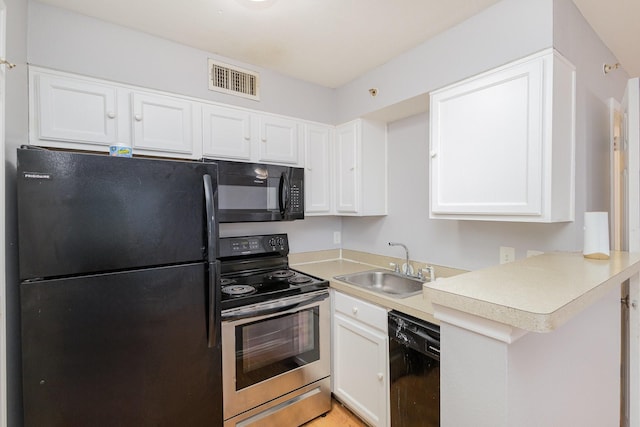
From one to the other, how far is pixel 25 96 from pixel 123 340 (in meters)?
1.26

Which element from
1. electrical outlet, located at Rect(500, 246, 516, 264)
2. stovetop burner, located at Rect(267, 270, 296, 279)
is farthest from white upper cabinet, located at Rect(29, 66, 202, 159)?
electrical outlet, located at Rect(500, 246, 516, 264)

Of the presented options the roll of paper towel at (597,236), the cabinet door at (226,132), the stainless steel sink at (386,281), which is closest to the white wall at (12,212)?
the cabinet door at (226,132)

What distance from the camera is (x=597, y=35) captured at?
1727 millimetres

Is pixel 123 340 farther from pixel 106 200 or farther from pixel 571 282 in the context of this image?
pixel 571 282

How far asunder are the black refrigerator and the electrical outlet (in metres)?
1.65

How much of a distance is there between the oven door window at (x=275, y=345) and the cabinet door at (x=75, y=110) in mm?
1333

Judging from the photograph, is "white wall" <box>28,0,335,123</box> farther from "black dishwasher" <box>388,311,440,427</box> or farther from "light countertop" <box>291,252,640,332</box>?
"light countertop" <box>291,252,640,332</box>

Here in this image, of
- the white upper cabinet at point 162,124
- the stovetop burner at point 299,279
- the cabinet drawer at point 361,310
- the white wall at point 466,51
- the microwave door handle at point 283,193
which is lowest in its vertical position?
the cabinet drawer at point 361,310

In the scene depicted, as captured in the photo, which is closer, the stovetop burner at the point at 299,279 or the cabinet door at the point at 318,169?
the stovetop burner at the point at 299,279

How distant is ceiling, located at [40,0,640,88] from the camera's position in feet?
5.00

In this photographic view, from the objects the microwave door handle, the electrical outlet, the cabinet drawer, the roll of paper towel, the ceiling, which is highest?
the ceiling

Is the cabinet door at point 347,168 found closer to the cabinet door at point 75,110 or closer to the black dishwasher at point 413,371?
the black dishwasher at point 413,371

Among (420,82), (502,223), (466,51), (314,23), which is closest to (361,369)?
(502,223)

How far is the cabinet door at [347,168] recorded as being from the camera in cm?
237
